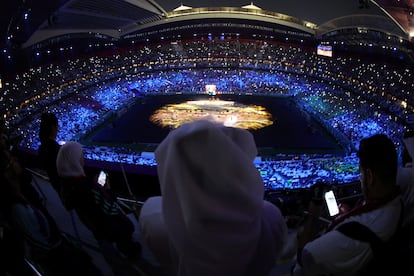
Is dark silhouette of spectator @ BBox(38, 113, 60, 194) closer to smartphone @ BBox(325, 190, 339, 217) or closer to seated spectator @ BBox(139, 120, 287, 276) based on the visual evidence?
seated spectator @ BBox(139, 120, 287, 276)

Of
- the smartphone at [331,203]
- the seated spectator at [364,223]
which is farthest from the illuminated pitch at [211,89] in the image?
the seated spectator at [364,223]

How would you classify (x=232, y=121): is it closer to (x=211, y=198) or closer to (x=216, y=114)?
(x=216, y=114)

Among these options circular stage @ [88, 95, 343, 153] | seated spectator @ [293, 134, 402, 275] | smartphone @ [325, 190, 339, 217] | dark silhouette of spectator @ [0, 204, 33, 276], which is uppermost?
seated spectator @ [293, 134, 402, 275]

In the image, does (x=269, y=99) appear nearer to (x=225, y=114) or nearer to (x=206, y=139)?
(x=225, y=114)

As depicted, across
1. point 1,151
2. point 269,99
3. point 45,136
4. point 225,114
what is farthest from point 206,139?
point 269,99

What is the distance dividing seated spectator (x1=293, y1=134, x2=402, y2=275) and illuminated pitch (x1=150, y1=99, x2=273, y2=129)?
1330 centimetres

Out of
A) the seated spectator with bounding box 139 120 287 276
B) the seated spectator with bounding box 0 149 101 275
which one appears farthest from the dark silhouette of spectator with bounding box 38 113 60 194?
the seated spectator with bounding box 139 120 287 276

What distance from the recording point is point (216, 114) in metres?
17.2

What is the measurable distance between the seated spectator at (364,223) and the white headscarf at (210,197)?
401mm

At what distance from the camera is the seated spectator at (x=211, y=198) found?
4.42 feet

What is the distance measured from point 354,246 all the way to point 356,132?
14.0 metres

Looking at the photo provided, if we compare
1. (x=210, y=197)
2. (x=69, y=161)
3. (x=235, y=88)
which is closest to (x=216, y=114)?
(x=235, y=88)

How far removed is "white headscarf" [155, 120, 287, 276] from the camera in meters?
1.35

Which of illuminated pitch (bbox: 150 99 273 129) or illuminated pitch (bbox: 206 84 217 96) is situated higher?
illuminated pitch (bbox: 206 84 217 96)
